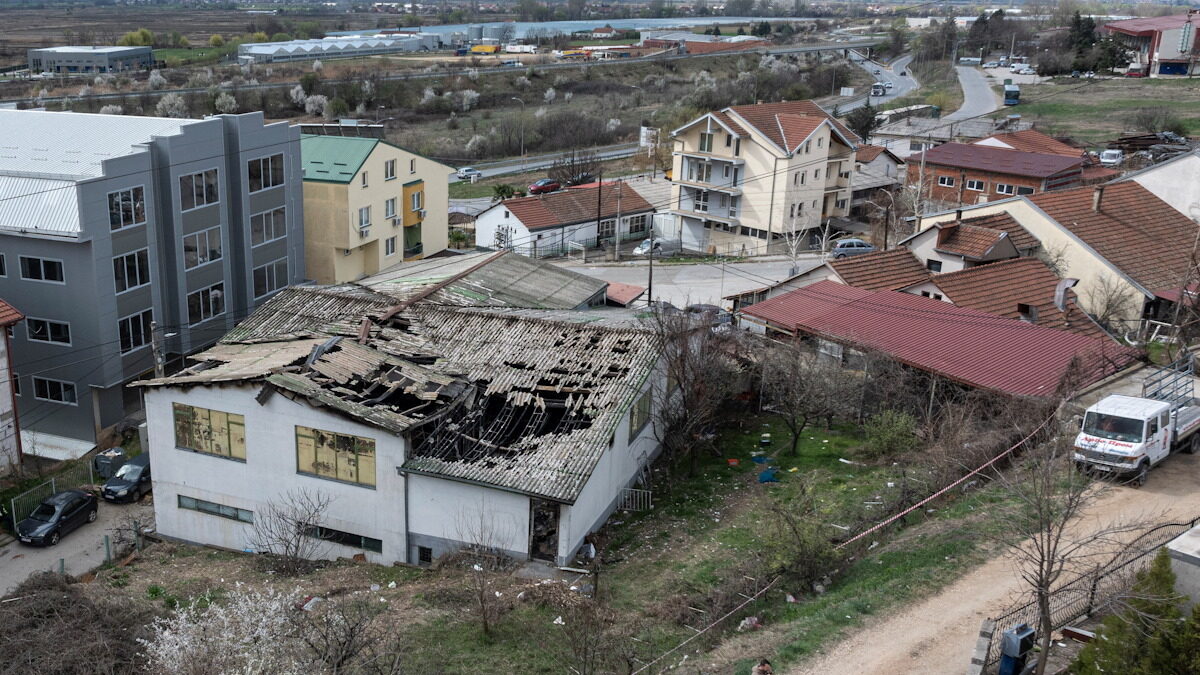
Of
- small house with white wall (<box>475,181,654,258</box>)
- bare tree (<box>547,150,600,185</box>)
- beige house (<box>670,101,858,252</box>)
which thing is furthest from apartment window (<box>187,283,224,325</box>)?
bare tree (<box>547,150,600,185</box>)

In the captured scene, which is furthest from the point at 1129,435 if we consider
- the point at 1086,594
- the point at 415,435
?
the point at 415,435

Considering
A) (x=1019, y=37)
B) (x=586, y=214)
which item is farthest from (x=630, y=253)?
(x=1019, y=37)

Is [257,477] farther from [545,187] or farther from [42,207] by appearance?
[545,187]

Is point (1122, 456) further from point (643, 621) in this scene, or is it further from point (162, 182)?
point (162, 182)

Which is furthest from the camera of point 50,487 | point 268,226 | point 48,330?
point 268,226

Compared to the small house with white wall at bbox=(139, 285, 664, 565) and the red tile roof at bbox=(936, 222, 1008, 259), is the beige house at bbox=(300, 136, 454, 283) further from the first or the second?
the red tile roof at bbox=(936, 222, 1008, 259)

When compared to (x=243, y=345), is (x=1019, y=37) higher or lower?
higher

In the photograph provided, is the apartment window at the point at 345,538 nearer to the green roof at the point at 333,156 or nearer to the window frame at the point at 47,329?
the window frame at the point at 47,329
